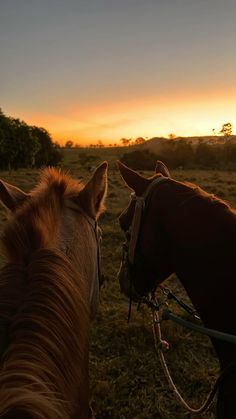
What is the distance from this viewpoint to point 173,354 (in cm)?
436

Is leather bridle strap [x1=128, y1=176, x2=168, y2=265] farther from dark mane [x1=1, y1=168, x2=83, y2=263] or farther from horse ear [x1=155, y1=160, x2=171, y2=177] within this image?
dark mane [x1=1, y1=168, x2=83, y2=263]

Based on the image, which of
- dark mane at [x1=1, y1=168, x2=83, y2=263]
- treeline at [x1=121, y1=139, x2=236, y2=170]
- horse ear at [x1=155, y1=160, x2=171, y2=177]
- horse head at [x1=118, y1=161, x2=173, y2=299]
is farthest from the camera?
treeline at [x1=121, y1=139, x2=236, y2=170]

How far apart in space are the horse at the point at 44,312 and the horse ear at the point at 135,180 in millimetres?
637

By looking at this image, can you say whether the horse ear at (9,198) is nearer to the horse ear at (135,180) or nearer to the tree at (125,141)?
the horse ear at (135,180)

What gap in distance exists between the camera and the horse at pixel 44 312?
2.93 ft

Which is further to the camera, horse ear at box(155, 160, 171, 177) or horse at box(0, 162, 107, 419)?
horse ear at box(155, 160, 171, 177)

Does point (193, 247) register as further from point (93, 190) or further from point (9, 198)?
point (9, 198)

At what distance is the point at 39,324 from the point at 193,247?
1.01m

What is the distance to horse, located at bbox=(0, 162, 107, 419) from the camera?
2.93ft

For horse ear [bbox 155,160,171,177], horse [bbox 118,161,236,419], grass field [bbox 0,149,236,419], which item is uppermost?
horse ear [bbox 155,160,171,177]

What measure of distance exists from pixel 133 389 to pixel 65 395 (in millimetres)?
3013

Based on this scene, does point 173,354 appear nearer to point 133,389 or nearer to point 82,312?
point 133,389

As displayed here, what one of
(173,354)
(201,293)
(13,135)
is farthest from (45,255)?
(13,135)

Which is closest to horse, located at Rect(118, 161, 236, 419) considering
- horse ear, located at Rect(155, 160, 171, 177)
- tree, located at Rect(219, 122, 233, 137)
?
horse ear, located at Rect(155, 160, 171, 177)
